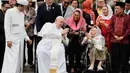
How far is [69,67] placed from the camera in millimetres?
12289

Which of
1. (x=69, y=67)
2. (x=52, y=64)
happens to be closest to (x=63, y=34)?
(x=52, y=64)

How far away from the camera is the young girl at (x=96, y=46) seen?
463 inches

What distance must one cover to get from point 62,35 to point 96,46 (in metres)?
1.18

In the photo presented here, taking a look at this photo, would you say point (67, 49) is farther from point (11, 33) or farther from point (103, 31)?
point (11, 33)

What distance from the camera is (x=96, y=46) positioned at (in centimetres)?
1180

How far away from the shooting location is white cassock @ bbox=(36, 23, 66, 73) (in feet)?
36.0

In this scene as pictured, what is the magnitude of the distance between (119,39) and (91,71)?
1092mm

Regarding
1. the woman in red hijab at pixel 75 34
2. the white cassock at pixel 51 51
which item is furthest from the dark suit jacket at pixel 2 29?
the woman in red hijab at pixel 75 34

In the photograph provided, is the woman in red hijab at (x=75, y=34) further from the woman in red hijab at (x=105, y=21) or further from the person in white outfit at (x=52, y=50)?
the person in white outfit at (x=52, y=50)

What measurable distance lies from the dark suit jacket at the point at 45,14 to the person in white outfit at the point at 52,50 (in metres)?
0.89

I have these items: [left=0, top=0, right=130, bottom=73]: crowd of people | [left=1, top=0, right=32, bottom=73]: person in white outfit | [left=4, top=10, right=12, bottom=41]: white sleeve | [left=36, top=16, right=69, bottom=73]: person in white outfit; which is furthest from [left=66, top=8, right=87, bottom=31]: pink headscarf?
[left=4, top=10, right=12, bottom=41]: white sleeve

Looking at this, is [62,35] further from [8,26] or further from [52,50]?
[8,26]

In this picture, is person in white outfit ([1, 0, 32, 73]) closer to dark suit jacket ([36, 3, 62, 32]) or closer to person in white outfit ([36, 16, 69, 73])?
person in white outfit ([36, 16, 69, 73])

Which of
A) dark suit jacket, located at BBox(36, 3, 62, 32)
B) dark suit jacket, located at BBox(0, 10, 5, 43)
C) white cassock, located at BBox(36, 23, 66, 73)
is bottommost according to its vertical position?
white cassock, located at BBox(36, 23, 66, 73)
